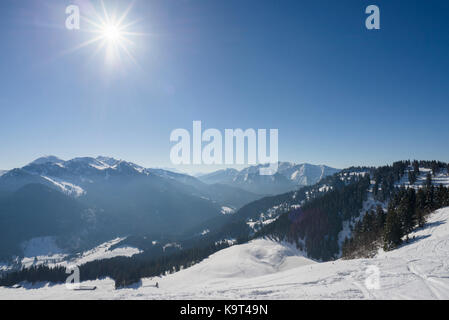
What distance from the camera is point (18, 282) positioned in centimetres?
10494

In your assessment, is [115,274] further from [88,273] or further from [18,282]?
[18,282]

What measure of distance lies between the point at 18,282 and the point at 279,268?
13833 cm
